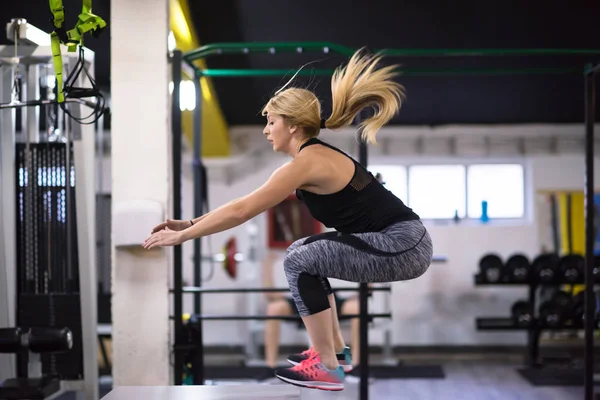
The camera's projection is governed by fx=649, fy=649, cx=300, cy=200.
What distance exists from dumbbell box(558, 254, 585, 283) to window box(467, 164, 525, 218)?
3.77 feet

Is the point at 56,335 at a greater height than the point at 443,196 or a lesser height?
lesser

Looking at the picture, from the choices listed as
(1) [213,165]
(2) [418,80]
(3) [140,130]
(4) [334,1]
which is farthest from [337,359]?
(1) [213,165]

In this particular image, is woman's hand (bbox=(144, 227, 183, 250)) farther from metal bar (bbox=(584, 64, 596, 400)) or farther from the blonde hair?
metal bar (bbox=(584, 64, 596, 400))

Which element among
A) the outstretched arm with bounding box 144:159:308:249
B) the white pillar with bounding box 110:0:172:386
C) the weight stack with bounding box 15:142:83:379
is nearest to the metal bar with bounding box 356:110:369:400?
the white pillar with bounding box 110:0:172:386

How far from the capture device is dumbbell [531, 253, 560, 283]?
5734mm

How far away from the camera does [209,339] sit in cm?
677

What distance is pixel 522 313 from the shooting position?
225 inches

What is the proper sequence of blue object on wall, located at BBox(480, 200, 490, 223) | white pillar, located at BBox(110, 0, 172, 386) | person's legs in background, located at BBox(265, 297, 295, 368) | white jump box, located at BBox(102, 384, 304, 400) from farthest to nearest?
blue object on wall, located at BBox(480, 200, 490, 223)
person's legs in background, located at BBox(265, 297, 295, 368)
white pillar, located at BBox(110, 0, 172, 386)
white jump box, located at BBox(102, 384, 304, 400)

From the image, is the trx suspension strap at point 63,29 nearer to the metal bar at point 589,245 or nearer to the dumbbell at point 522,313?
the metal bar at point 589,245

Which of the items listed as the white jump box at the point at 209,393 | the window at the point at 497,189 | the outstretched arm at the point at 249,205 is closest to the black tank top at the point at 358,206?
the outstretched arm at the point at 249,205

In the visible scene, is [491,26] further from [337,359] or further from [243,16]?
[337,359]

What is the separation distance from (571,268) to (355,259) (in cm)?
417

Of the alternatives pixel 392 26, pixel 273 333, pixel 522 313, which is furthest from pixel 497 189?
pixel 273 333

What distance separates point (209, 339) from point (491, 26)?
4.11 metres
